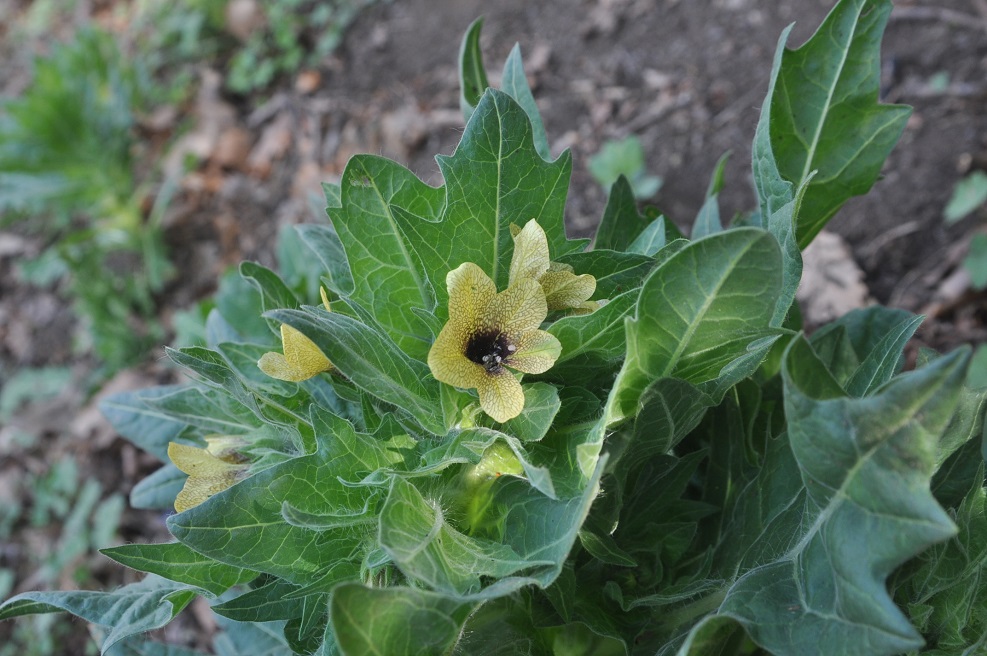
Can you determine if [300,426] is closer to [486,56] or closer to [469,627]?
[469,627]

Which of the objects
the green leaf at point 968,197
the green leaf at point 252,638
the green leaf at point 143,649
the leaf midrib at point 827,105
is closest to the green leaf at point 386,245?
the leaf midrib at point 827,105

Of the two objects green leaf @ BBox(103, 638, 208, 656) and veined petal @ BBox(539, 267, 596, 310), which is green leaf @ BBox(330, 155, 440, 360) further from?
green leaf @ BBox(103, 638, 208, 656)

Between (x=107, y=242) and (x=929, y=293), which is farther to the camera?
(x=107, y=242)

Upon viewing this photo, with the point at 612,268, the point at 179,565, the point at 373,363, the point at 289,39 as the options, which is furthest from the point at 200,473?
the point at 289,39

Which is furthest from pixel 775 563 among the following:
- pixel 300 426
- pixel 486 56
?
pixel 486 56

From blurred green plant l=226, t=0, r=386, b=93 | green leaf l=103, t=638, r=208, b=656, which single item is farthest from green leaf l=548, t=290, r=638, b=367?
blurred green plant l=226, t=0, r=386, b=93

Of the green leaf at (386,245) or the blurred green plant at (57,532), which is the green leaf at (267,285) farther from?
the blurred green plant at (57,532)
